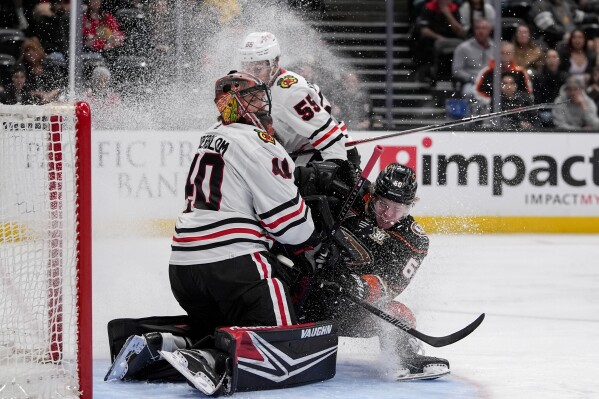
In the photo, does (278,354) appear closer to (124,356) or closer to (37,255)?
(124,356)

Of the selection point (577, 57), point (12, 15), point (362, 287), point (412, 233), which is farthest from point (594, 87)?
point (362, 287)

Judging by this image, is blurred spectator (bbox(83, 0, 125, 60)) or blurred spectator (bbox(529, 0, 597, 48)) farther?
blurred spectator (bbox(529, 0, 597, 48))

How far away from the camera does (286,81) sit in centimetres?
436

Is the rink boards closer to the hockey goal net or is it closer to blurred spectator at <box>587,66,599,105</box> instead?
blurred spectator at <box>587,66,599,105</box>

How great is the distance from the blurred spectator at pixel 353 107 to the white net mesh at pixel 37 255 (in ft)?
18.2

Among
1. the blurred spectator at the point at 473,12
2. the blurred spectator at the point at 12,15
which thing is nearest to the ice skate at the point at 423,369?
the blurred spectator at the point at 473,12

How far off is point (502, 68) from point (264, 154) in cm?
590

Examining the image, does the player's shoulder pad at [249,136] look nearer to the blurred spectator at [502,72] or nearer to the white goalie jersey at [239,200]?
the white goalie jersey at [239,200]

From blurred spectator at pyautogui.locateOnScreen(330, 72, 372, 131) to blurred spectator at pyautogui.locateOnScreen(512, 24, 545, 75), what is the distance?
137cm

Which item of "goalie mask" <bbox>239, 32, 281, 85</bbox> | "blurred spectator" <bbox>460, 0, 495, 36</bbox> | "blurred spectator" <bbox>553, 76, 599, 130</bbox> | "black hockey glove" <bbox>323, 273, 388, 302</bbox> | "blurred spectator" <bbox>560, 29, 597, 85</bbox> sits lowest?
"black hockey glove" <bbox>323, 273, 388, 302</bbox>

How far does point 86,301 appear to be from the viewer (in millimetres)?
3129

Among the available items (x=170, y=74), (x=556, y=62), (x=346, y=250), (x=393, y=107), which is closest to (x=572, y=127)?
(x=556, y=62)

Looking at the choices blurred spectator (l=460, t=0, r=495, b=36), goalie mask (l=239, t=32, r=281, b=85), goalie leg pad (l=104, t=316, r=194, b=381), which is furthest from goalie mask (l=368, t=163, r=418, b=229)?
blurred spectator (l=460, t=0, r=495, b=36)

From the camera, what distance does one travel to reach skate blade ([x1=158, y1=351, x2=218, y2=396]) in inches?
130
